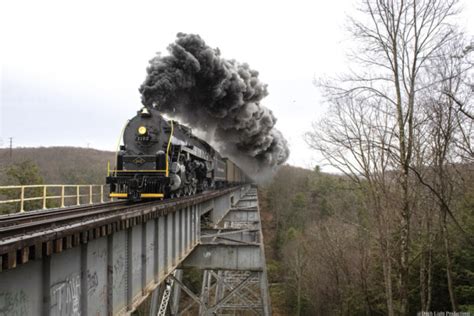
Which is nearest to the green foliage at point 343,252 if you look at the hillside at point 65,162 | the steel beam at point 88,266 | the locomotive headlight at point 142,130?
the steel beam at point 88,266

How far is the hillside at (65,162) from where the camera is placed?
58719 millimetres

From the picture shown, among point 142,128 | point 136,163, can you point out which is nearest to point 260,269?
point 136,163

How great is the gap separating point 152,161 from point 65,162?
7295 centimetres

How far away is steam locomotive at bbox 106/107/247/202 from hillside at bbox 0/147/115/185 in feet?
130

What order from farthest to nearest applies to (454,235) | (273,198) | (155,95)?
(273,198), (155,95), (454,235)

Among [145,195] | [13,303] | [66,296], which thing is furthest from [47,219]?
[145,195]

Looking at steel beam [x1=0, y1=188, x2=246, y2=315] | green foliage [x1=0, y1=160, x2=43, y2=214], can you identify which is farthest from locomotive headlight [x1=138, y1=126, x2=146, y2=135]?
green foliage [x1=0, y1=160, x2=43, y2=214]

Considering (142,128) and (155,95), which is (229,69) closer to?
(155,95)

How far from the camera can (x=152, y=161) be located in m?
12.2

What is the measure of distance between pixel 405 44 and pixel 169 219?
25.5 ft

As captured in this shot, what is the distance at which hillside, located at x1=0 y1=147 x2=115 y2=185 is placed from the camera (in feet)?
193

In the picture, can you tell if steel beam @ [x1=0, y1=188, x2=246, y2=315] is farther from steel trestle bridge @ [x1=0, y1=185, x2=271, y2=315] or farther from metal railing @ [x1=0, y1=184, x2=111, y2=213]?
metal railing @ [x1=0, y1=184, x2=111, y2=213]

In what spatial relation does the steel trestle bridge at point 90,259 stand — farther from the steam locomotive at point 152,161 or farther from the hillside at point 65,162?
the hillside at point 65,162

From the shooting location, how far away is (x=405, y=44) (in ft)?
32.3
